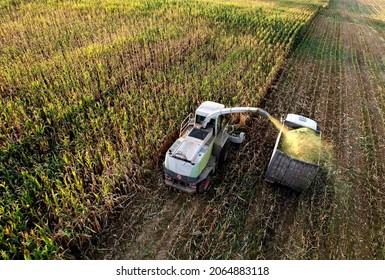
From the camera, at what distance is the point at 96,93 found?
11672mm

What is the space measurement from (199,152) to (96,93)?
21.6 ft

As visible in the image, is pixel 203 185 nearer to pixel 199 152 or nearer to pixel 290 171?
pixel 199 152

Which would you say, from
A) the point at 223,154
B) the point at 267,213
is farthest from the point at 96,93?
the point at 267,213

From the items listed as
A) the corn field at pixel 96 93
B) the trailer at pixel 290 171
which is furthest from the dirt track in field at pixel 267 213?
the corn field at pixel 96 93

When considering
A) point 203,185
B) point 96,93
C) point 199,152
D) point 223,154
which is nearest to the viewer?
point 199,152

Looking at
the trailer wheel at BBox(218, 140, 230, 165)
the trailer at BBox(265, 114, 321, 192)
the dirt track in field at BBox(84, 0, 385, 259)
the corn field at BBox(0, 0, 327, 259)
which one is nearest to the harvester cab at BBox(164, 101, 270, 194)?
the trailer wheel at BBox(218, 140, 230, 165)

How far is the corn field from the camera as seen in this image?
22.2 ft

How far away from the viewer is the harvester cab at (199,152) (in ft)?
23.2

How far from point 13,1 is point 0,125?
23267 millimetres

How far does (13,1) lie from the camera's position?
25.4 metres

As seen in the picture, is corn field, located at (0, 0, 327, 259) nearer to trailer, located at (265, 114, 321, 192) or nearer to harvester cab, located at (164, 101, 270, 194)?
harvester cab, located at (164, 101, 270, 194)

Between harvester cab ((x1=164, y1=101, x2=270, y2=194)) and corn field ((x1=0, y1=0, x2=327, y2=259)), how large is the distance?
4.18 feet

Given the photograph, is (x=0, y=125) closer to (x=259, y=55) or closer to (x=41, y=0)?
(x=259, y=55)

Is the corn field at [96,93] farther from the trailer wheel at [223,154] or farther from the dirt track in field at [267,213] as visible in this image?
the trailer wheel at [223,154]
